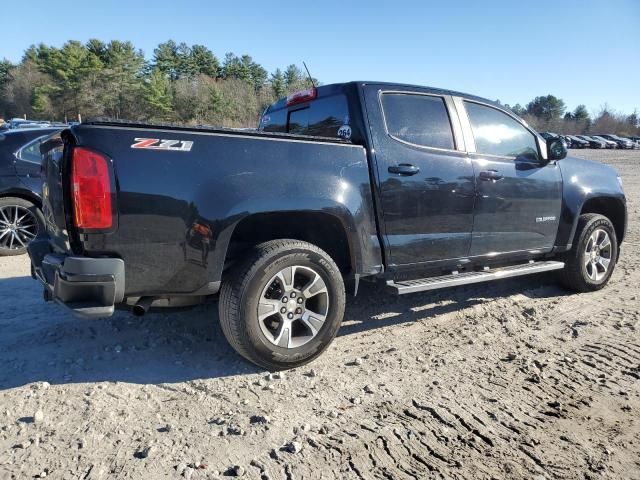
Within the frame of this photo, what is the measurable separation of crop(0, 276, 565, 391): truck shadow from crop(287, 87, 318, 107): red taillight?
181cm

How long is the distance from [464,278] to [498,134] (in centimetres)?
151

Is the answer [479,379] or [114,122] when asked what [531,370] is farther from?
[114,122]

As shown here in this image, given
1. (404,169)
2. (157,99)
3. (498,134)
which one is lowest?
(404,169)

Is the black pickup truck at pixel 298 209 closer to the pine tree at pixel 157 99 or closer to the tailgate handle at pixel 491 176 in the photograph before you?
the tailgate handle at pixel 491 176

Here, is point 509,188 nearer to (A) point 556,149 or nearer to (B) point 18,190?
(A) point 556,149

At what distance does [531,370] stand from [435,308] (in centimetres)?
139

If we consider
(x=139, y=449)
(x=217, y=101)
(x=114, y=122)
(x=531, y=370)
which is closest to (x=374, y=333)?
(x=531, y=370)

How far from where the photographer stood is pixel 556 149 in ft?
15.6

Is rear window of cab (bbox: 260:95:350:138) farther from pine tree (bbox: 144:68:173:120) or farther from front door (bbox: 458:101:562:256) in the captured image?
pine tree (bbox: 144:68:173:120)

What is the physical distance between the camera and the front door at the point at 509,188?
4262mm

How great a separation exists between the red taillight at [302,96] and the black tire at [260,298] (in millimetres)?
1628

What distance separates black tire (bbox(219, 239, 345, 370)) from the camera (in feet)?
10.0

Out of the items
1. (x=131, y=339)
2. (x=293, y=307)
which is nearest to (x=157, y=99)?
(x=131, y=339)

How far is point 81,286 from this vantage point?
8.96 feet
